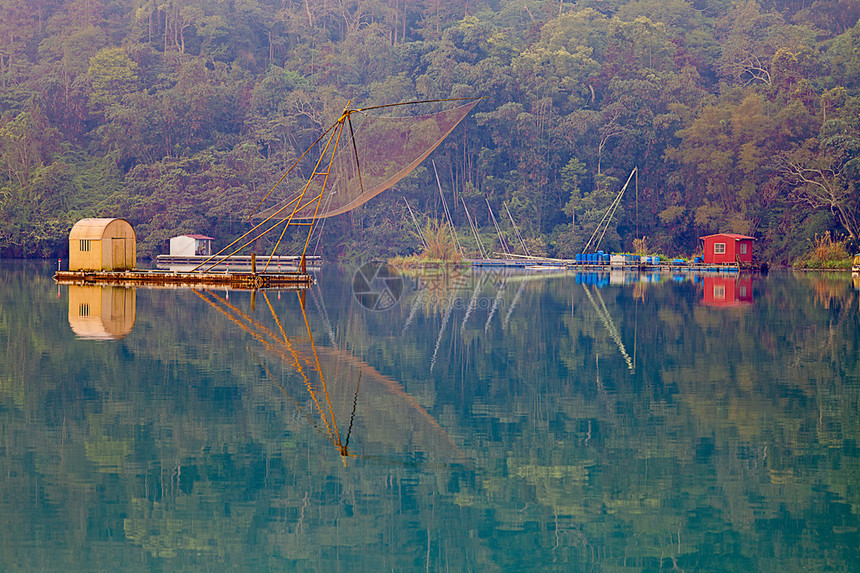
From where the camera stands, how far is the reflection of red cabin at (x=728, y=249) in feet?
142

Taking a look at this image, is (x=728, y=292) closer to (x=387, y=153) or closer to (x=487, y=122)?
(x=387, y=153)

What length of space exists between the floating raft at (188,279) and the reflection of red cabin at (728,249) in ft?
74.5

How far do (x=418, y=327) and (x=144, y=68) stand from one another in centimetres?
5023

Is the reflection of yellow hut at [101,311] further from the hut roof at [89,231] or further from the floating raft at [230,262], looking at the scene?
the floating raft at [230,262]

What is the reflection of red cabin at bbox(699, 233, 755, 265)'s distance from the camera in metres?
43.3

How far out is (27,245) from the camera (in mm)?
51500

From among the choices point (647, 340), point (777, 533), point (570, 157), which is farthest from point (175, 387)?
point (570, 157)

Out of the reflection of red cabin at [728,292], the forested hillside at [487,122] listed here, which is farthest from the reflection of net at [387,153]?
the forested hillside at [487,122]

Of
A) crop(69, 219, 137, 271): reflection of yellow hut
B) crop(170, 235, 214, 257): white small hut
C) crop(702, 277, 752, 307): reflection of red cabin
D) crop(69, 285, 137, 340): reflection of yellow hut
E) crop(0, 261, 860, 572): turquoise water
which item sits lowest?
crop(0, 261, 860, 572): turquoise water

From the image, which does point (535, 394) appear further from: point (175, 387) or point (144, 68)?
point (144, 68)

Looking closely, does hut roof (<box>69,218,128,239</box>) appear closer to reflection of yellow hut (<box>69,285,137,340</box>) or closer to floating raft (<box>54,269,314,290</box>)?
floating raft (<box>54,269,314,290</box>)

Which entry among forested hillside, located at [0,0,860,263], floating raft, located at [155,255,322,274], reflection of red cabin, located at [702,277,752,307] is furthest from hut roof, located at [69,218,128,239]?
forested hillside, located at [0,0,860,263]

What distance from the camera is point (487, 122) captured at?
5566 centimetres

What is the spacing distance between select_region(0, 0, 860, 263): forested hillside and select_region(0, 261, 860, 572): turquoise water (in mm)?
35585
